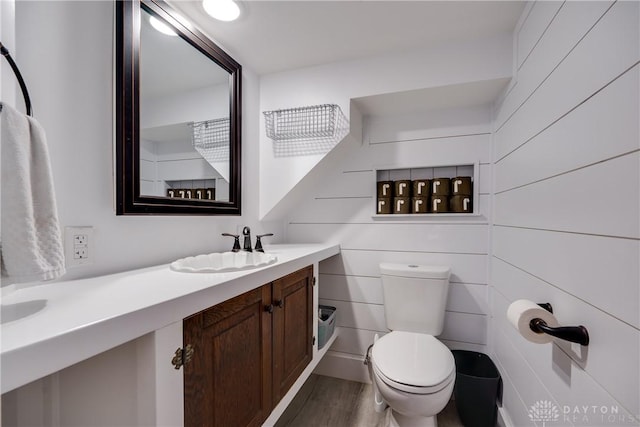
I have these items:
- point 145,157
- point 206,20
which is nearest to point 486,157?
point 206,20

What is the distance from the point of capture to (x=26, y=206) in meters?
0.60

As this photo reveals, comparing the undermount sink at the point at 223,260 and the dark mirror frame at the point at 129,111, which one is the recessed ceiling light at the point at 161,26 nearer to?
the dark mirror frame at the point at 129,111

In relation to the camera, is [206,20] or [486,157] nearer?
[206,20]

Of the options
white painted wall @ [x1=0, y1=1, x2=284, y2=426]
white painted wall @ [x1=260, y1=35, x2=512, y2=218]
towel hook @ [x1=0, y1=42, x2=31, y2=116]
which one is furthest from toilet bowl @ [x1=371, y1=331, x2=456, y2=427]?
towel hook @ [x1=0, y1=42, x2=31, y2=116]

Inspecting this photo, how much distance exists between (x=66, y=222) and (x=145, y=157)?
36 cm

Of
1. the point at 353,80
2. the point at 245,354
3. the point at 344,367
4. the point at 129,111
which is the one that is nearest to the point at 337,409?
the point at 344,367

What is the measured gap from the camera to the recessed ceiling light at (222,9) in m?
1.26

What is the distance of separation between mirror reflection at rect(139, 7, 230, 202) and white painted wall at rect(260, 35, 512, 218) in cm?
37

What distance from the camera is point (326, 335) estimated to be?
1826 mm

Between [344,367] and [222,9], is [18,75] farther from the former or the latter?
[344,367]

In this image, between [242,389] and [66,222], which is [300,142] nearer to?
[66,222]

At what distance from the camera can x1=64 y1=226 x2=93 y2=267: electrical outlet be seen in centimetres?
90

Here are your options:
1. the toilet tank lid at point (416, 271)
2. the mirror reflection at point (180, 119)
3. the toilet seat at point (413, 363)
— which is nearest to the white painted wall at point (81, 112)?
the mirror reflection at point (180, 119)

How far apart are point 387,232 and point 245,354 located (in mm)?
1281
